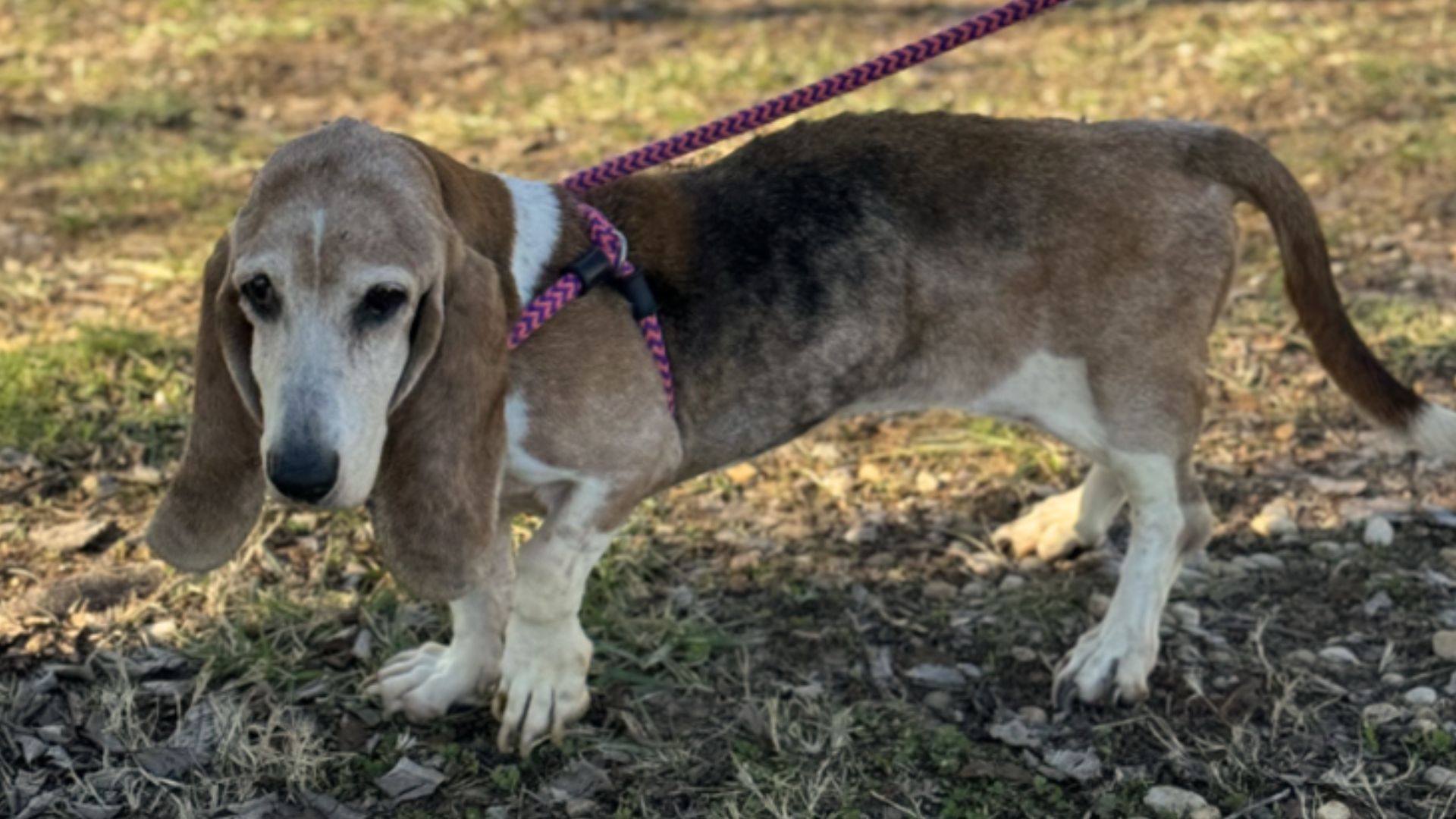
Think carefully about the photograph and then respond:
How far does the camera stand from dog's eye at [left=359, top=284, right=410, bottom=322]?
3.20 metres

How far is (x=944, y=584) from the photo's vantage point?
477 centimetres

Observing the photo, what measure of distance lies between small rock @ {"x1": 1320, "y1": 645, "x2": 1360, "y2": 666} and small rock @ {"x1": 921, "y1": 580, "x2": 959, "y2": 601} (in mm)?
951

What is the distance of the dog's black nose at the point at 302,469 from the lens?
3.05 m

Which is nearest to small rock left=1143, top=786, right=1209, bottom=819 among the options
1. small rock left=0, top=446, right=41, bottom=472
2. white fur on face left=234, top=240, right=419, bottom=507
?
white fur on face left=234, top=240, right=419, bottom=507

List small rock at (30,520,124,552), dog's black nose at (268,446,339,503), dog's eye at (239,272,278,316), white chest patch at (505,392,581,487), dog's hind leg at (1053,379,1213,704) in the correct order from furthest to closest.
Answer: small rock at (30,520,124,552) < dog's hind leg at (1053,379,1213,704) < white chest patch at (505,392,581,487) < dog's eye at (239,272,278,316) < dog's black nose at (268,446,339,503)

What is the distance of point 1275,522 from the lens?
4.95m

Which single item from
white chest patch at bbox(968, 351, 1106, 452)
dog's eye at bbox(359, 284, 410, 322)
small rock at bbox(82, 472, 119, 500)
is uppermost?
dog's eye at bbox(359, 284, 410, 322)

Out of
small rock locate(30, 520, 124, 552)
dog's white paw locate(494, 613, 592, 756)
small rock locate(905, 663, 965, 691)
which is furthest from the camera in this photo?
small rock locate(30, 520, 124, 552)

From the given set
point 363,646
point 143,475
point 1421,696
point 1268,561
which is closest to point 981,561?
point 1268,561

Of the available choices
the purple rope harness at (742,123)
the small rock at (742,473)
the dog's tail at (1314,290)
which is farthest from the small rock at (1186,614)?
the purple rope harness at (742,123)

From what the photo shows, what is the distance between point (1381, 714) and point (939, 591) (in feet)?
3.82

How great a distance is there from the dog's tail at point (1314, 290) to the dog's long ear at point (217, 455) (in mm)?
2212

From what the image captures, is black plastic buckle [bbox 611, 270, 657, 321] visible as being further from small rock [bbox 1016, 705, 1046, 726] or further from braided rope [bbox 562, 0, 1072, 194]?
small rock [bbox 1016, 705, 1046, 726]

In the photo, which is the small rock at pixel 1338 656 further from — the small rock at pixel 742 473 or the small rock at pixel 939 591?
the small rock at pixel 742 473
